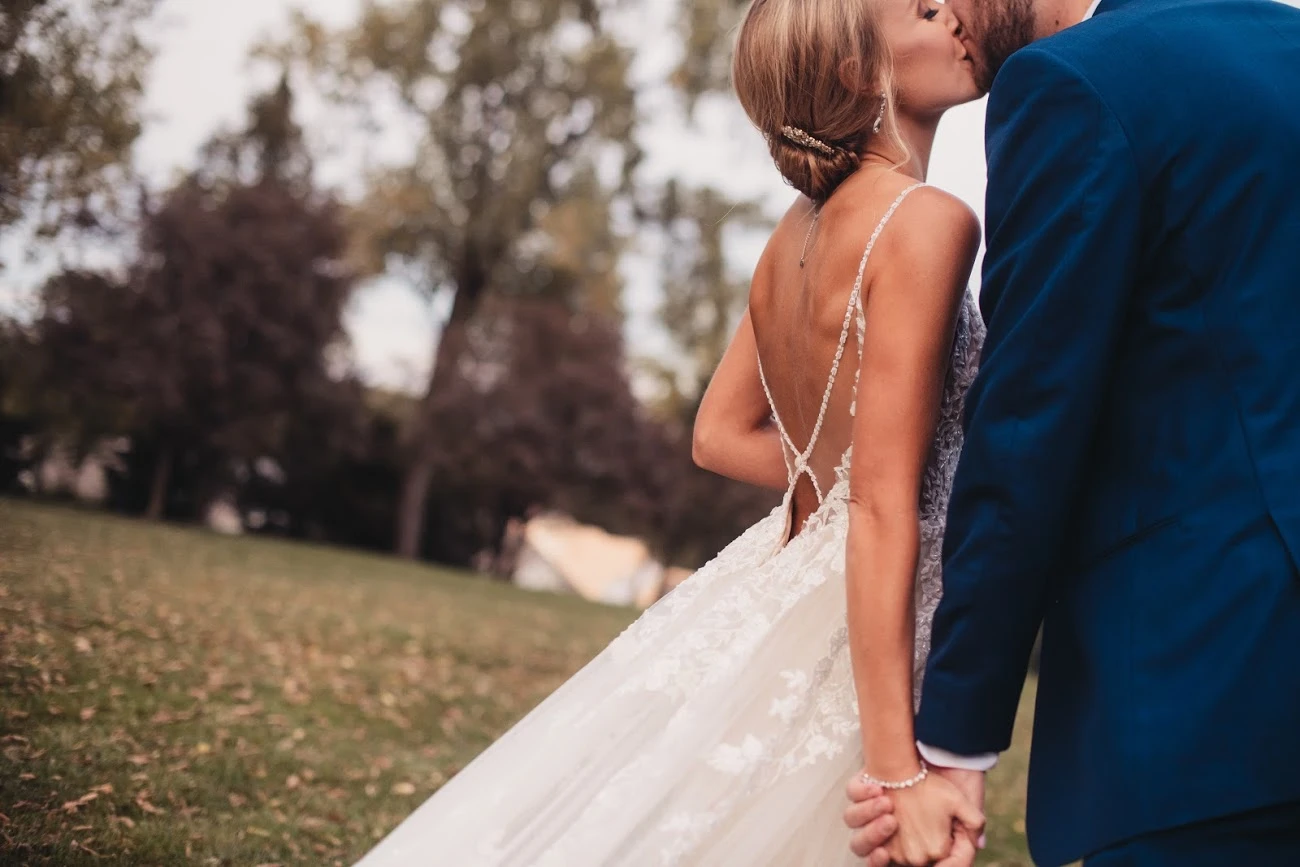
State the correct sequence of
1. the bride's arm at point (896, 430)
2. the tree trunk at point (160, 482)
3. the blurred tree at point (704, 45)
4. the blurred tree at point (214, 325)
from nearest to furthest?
the bride's arm at point (896, 430) < the blurred tree at point (214, 325) < the tree trunk at point (160, 482) < the blurred tree at point (704, 45)

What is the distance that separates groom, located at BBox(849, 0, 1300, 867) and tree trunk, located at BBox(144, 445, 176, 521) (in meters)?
23.8

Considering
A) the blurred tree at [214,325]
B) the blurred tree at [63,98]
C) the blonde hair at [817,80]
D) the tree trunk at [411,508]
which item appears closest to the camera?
the blonde hair at [817,80]

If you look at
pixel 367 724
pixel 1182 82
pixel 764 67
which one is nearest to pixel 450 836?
pixel 764 67

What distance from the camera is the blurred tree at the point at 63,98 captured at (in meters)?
12.8

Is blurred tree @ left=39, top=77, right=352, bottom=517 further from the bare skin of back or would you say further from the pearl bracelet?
the pearl bracelet

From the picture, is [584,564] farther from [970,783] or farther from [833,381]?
[970,783]

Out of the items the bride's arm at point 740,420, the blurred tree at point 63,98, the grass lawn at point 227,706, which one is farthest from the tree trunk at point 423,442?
the bride's arm at point 740,420

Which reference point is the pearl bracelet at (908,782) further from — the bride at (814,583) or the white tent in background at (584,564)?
the white tent in background at (584,564)

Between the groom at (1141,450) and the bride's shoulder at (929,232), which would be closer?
the groom at (1141,450)

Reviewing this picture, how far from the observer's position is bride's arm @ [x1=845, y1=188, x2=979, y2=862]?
6.11ft

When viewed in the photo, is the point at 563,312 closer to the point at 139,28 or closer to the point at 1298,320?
the point at 139,28

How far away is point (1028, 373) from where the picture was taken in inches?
63.4

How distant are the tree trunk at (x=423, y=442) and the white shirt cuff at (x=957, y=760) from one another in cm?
2411

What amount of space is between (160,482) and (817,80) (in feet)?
78.5
